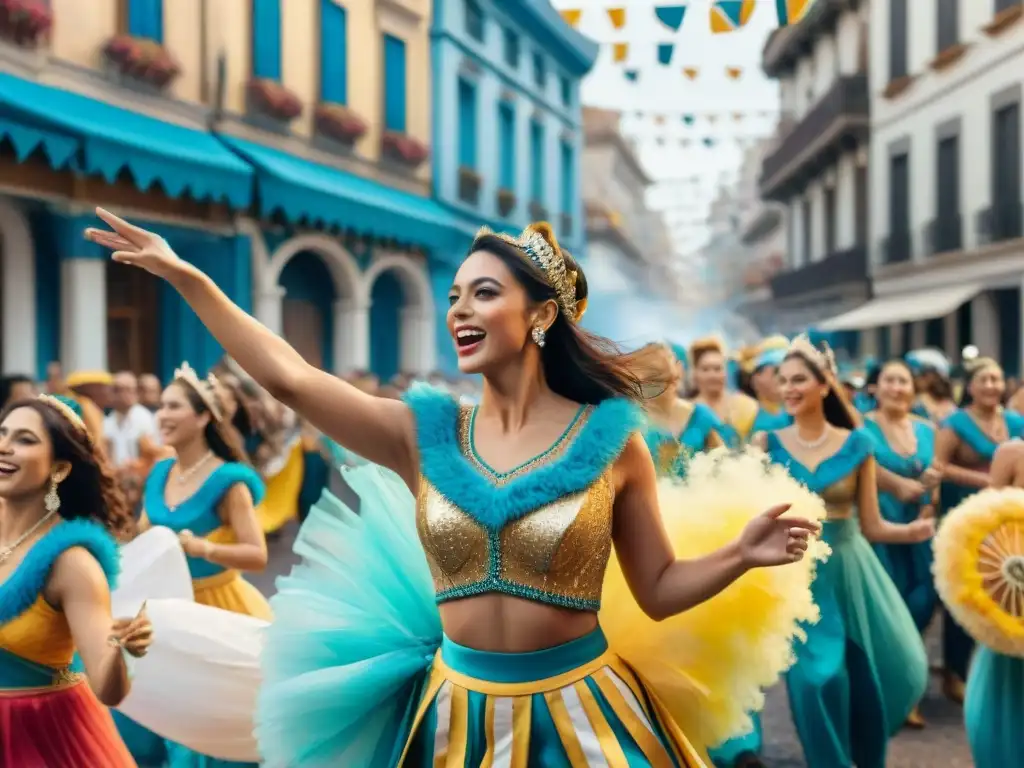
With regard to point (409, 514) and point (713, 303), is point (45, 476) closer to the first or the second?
point (409, 514)

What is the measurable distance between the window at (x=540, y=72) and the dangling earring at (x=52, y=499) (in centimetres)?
2609

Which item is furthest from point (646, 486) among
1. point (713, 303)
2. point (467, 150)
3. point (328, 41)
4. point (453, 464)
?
point (713, 303)

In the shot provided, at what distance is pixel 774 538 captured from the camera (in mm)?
2535

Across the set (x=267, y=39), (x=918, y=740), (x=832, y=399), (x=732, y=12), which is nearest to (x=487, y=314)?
(x=832, y=399)

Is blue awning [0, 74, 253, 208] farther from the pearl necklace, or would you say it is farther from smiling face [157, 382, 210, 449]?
the pearl necklace

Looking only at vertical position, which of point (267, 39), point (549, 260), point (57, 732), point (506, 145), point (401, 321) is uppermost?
point (506, 145)

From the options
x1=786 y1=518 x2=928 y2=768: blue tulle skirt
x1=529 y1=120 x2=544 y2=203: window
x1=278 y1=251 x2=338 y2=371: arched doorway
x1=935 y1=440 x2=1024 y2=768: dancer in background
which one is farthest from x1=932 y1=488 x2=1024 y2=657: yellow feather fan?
x1=529 y1=120 x2=544 y2=203: window

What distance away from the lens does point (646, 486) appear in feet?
8.91

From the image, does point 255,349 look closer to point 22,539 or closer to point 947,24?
point 22,539

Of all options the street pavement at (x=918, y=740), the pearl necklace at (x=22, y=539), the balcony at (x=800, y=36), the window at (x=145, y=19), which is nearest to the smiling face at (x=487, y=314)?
the pearl necklace at (x=22, y=539)

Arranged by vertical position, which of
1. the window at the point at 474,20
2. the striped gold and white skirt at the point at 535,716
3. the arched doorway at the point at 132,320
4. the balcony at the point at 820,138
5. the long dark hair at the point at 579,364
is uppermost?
the window at the point at 474,20

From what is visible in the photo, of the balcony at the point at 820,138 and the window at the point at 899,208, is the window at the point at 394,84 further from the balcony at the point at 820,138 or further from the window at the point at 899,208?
the balcony at the point at 820,138

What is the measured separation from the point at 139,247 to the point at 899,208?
2613 cm

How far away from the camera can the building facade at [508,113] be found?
70.5 feet
